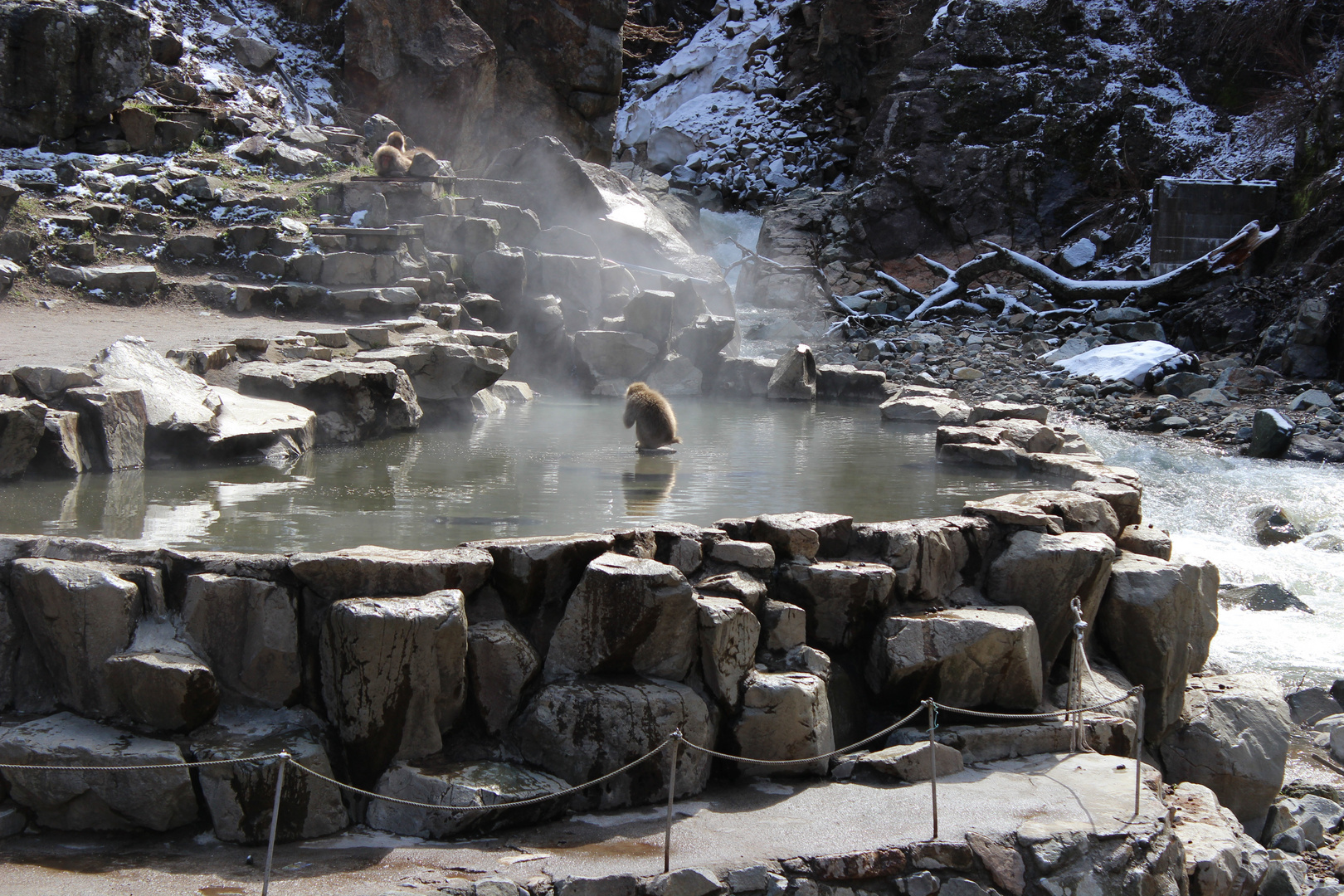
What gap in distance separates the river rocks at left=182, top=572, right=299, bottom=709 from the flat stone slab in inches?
24.5

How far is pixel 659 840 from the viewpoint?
387 cm

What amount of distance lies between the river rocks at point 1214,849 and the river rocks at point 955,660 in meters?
0.86

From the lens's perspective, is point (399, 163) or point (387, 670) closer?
point (387, 670)

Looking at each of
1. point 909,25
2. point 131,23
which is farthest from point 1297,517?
point 909,25

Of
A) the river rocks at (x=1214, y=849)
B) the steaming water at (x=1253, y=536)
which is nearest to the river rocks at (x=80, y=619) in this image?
the river rocks at (x=1214, y=849)

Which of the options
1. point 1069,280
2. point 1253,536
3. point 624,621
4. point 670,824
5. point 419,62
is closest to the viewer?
point 670,824

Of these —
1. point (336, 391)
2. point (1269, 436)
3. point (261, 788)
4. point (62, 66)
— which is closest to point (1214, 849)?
point (261, 788)

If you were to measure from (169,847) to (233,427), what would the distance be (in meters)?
3.52

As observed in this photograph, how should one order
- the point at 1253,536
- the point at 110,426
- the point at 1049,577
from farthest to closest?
1. the point at 1253,536
2. the point at 110,426
3. the point at 1049,577

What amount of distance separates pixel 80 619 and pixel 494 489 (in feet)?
8.17

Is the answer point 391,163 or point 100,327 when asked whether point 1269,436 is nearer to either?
point 391,163

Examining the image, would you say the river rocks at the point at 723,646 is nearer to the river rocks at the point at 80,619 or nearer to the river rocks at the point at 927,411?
the river rocks at the point at 80,619

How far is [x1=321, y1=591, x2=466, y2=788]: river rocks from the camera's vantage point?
3.97 meters

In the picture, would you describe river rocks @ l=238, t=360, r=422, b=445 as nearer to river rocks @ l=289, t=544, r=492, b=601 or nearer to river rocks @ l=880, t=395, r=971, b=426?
river rocks @ l=289, t=544, r=492, b=601
